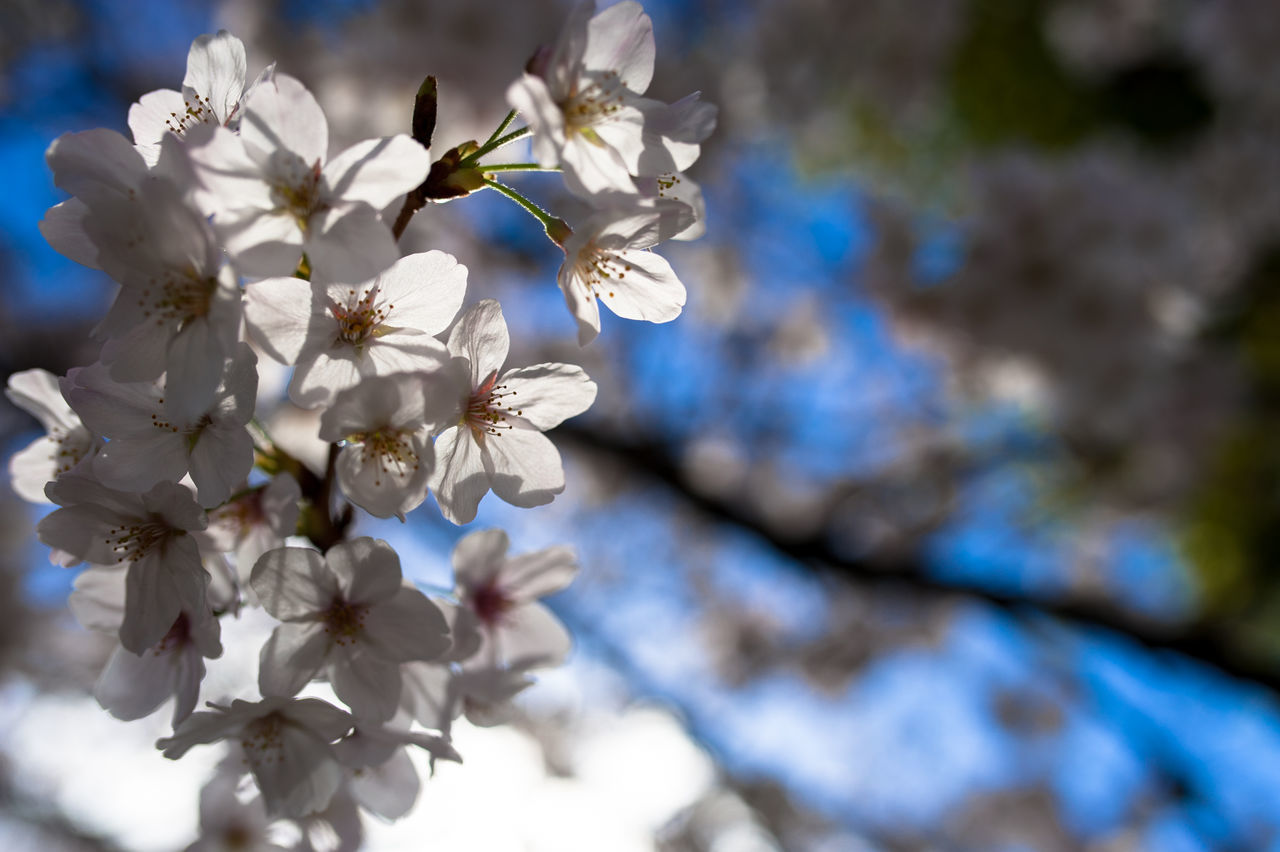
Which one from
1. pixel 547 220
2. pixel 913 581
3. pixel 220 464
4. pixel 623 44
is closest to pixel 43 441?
pixel 220 464

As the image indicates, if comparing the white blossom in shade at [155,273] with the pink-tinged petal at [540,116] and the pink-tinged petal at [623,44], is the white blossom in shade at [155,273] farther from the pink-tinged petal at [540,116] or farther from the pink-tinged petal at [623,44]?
the pink-tinged petal at [623,44]

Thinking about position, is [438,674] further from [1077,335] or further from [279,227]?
[1077,335]

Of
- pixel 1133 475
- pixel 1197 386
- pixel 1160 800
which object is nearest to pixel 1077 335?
pixel 1197 386

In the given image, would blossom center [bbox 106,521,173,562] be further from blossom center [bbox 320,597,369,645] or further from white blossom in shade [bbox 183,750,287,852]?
white blossom in shade [bbox 183,750,287,852]

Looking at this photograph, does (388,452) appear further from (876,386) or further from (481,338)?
(876,386)

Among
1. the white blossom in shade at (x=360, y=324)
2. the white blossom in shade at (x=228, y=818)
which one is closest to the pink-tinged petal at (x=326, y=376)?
the white blossom in shade at (x=360, y=324)

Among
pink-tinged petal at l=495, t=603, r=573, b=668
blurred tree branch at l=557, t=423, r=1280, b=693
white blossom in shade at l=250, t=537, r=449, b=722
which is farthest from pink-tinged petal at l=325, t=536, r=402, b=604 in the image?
blurred tree branch at l=557, t=423, r=1280, b=693
